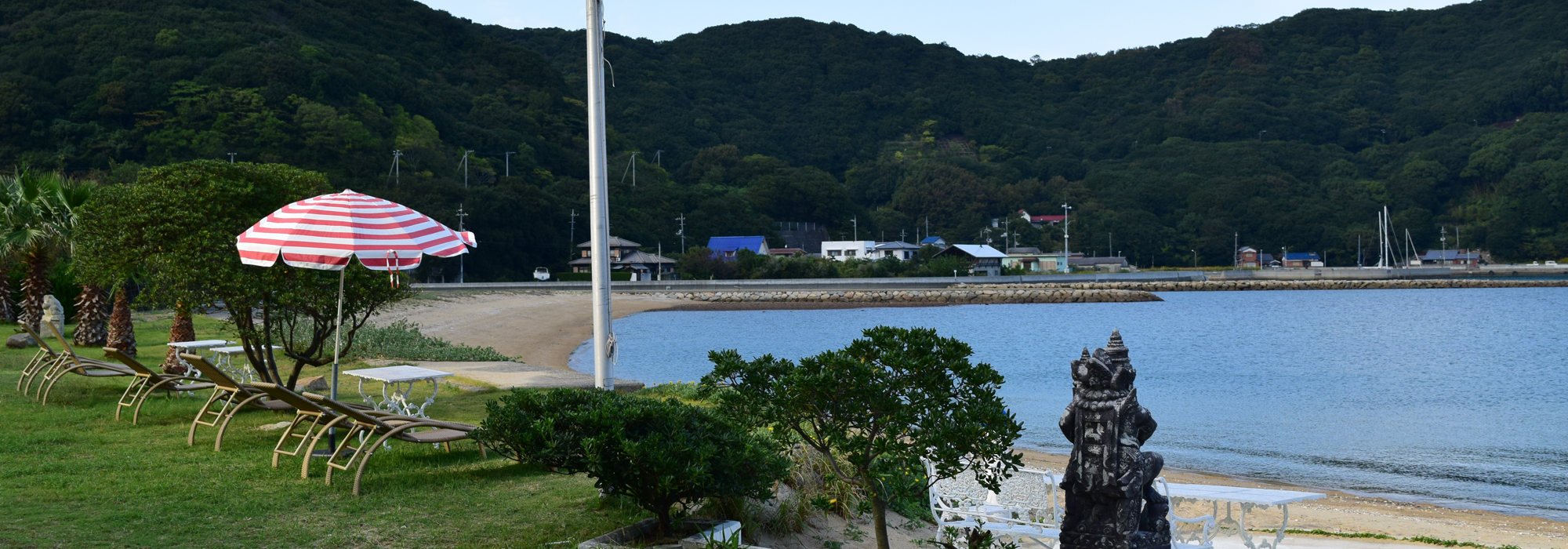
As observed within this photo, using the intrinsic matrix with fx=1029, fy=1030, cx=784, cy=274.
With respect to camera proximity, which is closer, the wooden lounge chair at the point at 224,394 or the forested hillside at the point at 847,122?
the wooden lounge chair at the point at 224,394

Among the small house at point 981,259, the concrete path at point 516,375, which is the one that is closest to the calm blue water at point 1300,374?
the concrete path at point 516,375

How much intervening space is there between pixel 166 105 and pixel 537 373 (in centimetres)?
7557

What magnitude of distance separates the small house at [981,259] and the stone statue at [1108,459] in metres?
81.2

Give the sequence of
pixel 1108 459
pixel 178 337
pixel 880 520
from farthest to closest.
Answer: pixel 178 337, pixel 880 520, pixel 1108 459

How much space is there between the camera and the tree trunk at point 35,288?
53.2ft

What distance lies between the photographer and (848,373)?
4754 millimetres

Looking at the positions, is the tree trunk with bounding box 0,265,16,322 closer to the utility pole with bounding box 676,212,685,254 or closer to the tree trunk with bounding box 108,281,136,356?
the tree trunk with bounding box 108,281,136,356

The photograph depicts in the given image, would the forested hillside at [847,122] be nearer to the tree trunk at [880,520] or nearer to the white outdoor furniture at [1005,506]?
the white outdoor furniture at [1005,506]

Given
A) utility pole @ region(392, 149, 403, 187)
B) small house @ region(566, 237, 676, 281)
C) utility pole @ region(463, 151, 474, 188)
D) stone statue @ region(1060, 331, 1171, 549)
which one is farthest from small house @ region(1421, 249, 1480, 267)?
stone statue @ region(1060, 331, 1171, 549)

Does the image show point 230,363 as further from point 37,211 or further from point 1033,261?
point 1033,261

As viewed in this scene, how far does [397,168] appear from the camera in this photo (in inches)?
3095

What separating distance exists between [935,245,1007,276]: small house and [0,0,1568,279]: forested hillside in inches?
1007

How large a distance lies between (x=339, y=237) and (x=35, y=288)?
1264 centimetres

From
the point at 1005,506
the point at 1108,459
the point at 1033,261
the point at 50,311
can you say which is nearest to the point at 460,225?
the point at 50,311
